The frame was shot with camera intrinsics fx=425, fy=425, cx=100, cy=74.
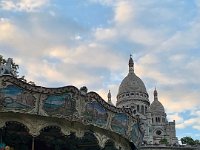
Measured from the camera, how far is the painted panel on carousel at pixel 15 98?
17.8m

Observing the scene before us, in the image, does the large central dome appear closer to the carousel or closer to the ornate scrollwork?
the carousel

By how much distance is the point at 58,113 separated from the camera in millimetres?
18438

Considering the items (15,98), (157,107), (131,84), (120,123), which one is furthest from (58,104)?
(157,107)

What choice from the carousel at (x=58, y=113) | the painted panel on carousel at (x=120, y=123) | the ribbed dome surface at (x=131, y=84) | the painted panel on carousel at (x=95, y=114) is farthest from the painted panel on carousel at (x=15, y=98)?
the ribbed dome surface at (x=131, y=84)

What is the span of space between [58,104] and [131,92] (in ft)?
271

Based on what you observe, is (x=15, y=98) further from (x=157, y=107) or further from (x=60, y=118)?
(x=157, y=107)

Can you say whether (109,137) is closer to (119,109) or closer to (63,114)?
(119,109)

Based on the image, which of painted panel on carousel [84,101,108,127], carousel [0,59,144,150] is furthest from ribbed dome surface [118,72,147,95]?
painted panel on carousel [84,101,108,127]

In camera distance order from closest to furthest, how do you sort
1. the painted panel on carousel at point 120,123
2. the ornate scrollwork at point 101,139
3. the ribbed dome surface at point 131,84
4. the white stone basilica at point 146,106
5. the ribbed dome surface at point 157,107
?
the ornate scrollwork at point 101,139, the painted panel on carousel at point 120,123, the white stone basilica at point 146,106, the ribbed dome surface at point 131,84, the ribbed dome surface at point 157,107

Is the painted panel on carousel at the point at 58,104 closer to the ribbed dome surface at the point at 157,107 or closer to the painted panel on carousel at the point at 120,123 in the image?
the painted panel on carousel at the point at 120,123

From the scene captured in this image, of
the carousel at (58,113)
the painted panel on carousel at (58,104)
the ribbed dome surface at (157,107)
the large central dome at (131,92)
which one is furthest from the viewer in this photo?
the ribbed dome surface at (157,107)

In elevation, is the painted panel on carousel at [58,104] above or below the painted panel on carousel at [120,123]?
above

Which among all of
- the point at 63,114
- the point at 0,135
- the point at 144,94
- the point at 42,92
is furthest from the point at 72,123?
the point at 144,94

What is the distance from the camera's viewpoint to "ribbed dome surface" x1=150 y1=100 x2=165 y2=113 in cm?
10525
